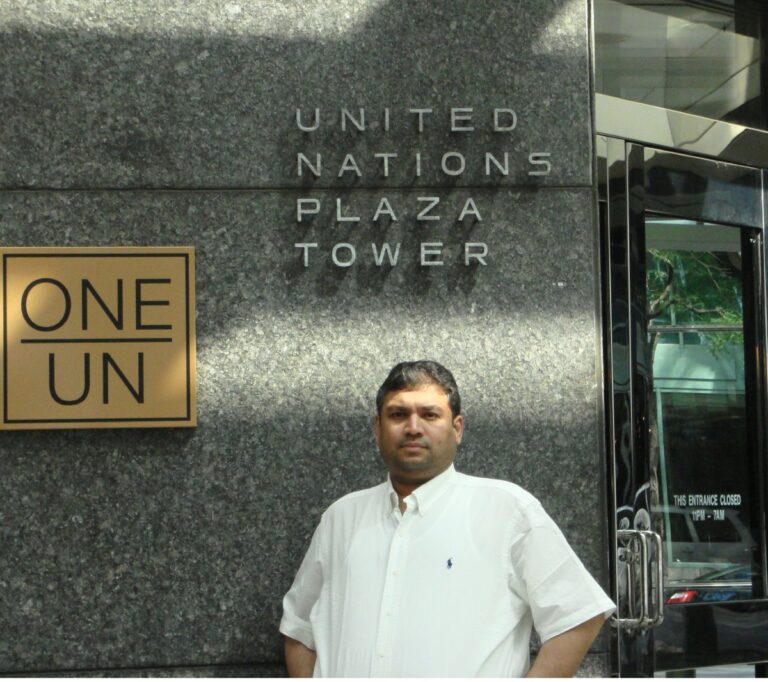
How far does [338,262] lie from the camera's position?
4148mm

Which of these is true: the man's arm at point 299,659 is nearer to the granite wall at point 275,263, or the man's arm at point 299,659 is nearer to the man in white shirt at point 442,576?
the man in white shirt at point 442,576

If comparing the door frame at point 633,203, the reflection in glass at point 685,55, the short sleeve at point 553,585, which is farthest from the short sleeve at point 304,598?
the reflection in glass at point 685,55

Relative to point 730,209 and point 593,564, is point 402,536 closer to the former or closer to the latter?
point 593,564

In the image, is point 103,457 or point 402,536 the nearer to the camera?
point 402,536

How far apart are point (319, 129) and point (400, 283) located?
62cm

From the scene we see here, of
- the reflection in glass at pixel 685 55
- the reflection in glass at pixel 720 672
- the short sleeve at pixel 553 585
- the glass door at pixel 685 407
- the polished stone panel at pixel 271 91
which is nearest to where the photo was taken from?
the short sleeve at pixel 553 585

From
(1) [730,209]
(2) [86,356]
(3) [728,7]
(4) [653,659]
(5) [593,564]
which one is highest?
(3) [728,7]

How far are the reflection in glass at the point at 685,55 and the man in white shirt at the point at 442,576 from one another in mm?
2220

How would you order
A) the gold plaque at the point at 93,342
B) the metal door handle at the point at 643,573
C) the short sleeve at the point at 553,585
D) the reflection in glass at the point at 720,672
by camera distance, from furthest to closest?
the reflection in glass at the point at 720,672 < the metal door handle at the point at 643,573 < the gold plaque at the point at 93,342 < the short sleeve at the point at 553,585

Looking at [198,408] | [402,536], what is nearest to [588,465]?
[402,536]

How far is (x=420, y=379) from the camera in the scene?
3.48 meters

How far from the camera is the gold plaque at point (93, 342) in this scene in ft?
13.2

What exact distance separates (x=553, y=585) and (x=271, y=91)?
203cm

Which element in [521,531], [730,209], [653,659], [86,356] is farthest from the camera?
[730,209]
